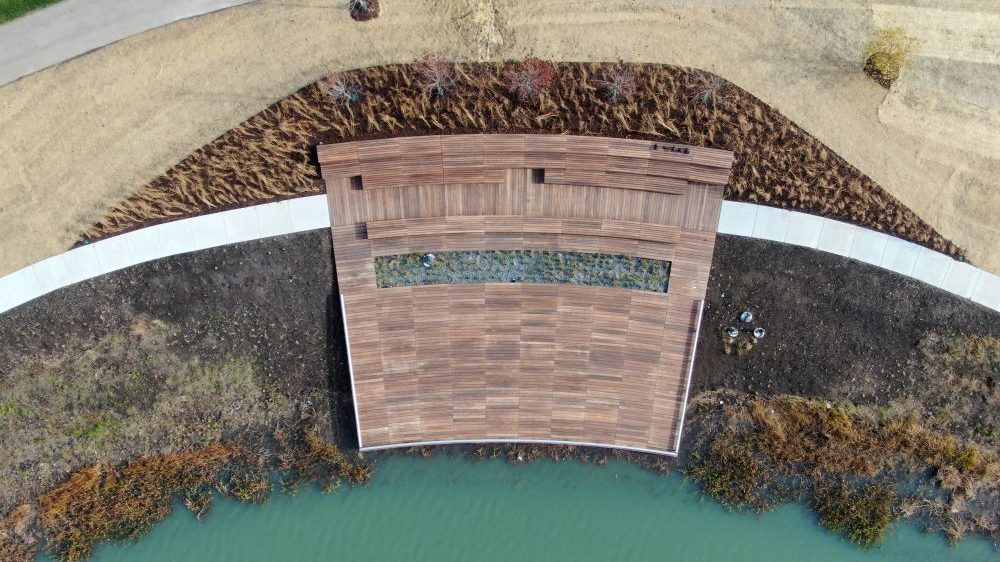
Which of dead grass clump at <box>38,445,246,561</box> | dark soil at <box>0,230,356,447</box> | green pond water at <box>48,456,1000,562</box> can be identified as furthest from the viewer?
green pond water at <box>48,456,1000,562</box>

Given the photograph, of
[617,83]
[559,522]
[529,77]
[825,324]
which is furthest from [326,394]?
[825,324]

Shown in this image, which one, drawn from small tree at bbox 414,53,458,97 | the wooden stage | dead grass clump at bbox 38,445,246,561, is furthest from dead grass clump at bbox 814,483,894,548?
dead grass clump at bbox 38,445,246,561

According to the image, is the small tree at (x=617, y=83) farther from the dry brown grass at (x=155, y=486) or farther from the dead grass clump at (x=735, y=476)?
the dry brown grass at (x=155, y=486)

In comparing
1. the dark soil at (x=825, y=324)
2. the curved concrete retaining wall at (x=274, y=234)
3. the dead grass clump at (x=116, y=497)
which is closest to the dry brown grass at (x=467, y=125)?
the curved concrete retaining wall at (x=274, y=234)

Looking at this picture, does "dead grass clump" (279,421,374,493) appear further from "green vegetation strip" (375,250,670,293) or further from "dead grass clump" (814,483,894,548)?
"dead grass clump" (814,483,894,548)

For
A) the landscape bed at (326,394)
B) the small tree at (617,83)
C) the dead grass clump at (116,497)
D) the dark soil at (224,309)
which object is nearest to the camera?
the small tree at (617,83)

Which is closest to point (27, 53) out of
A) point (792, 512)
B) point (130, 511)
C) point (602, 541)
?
point (130, 511)

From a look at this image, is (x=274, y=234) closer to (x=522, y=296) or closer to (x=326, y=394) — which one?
(x=326, y=394)
